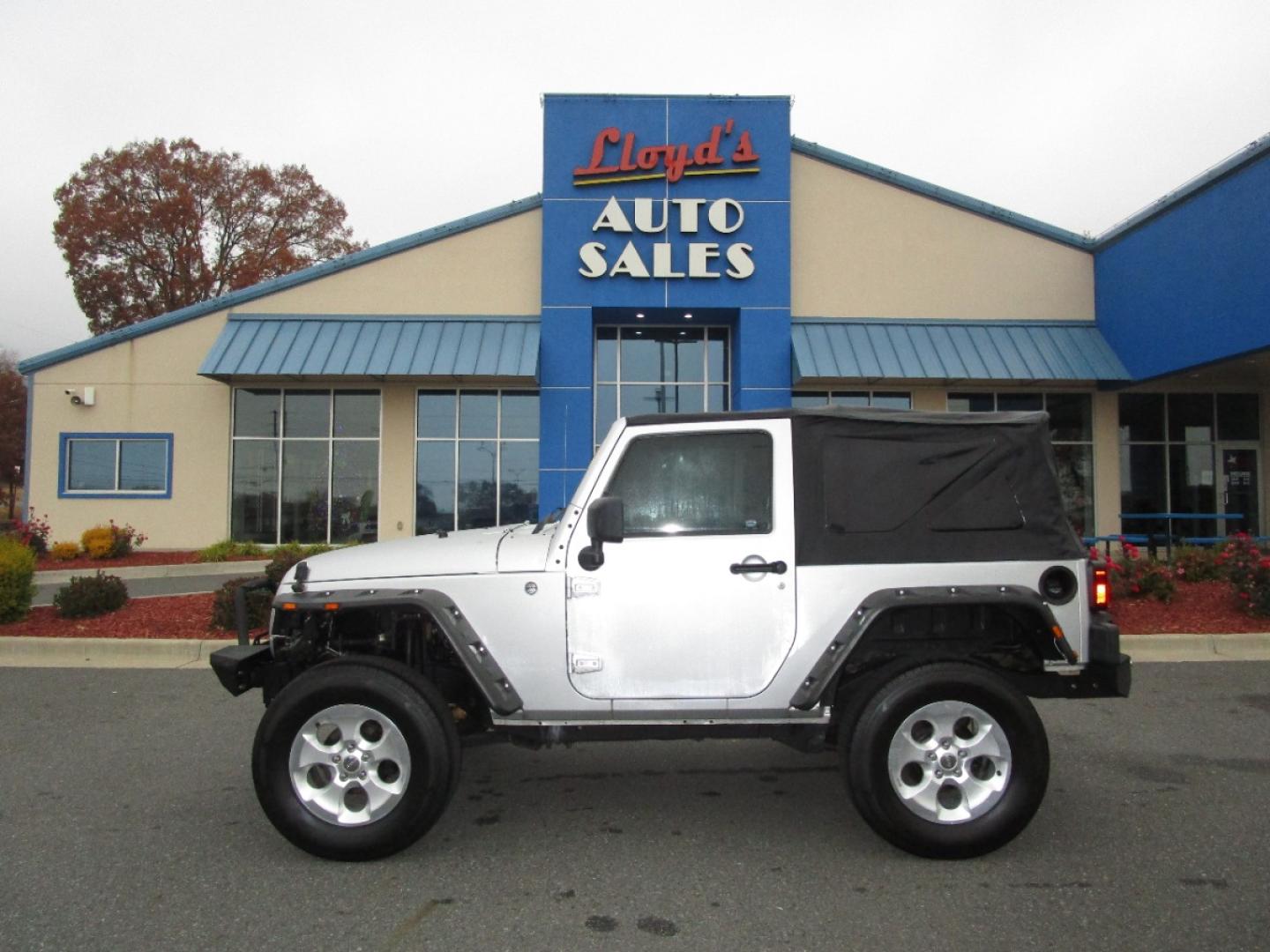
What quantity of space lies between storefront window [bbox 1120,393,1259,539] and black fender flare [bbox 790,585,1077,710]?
55.1 ft

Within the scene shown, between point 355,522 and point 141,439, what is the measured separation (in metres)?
4.70

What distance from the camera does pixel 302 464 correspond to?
17672 mm

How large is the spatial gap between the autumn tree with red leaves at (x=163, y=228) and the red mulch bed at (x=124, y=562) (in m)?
19.3

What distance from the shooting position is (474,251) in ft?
57.8

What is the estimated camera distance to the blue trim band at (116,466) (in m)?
17.5

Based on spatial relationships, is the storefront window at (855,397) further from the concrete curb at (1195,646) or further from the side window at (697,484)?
the side window at (697,484)

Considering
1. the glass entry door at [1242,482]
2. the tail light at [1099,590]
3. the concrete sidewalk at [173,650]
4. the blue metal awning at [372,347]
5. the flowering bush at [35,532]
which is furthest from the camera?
the glass entry door at [1242,482]

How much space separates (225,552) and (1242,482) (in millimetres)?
21302

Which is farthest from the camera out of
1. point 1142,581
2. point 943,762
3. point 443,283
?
point 443,283

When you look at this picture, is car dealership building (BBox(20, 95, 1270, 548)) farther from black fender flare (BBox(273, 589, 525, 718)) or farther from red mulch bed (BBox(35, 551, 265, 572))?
black fender flare (BBox(273, 589, 525, 718))

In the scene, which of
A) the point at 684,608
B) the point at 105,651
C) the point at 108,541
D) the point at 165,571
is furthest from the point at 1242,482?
the point at 108,541

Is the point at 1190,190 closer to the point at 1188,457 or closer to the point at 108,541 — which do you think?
the point at 1188,457

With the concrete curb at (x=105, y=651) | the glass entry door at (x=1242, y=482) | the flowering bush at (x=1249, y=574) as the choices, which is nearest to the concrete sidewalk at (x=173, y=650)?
the concrete curb at (x=105, y=651)

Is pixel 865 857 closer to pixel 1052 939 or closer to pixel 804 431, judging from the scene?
pixel 1052 939
